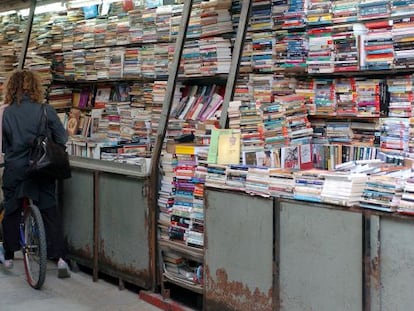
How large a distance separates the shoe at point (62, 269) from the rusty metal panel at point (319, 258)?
261 centimetres

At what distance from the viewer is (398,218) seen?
3541 millimetres

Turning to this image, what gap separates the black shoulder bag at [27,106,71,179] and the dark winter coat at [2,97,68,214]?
0.05 metres

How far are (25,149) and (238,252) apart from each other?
236 centimetres

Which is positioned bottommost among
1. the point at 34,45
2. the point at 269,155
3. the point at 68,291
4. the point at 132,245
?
the point at 68,291

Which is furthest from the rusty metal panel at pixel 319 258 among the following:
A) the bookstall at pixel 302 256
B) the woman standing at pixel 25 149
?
the woman standing at pixel 25 149

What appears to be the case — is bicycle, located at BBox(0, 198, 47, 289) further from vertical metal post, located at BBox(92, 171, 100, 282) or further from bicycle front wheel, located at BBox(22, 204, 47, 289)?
vertical metal post, located at BBox(92, 171, 100, 282)

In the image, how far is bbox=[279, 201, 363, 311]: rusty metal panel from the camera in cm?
378

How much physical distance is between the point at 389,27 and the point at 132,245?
2.65m

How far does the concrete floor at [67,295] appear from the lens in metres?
5.33

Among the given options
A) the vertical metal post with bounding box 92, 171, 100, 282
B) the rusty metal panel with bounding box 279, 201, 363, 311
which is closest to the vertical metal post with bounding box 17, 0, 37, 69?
the vertical metal post with bounding box 92, 171, 100, 282

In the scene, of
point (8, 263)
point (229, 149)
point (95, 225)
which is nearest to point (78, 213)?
point (95, 225)

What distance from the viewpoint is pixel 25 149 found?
19.5 ft

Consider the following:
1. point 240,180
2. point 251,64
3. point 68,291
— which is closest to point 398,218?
point 240,180

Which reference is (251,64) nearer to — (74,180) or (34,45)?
(74,180)
